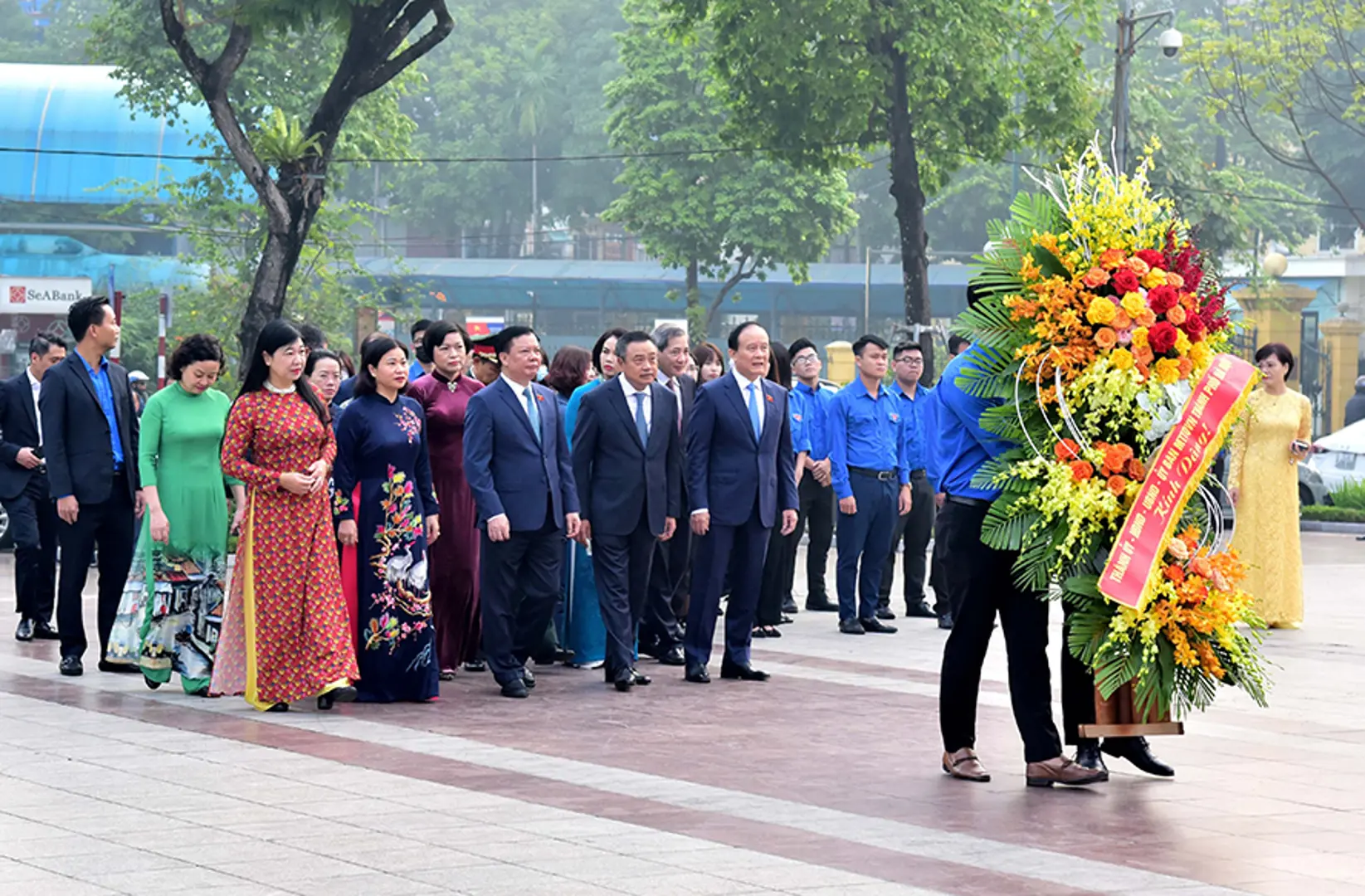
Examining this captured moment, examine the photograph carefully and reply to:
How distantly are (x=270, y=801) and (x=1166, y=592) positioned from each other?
3.29 m

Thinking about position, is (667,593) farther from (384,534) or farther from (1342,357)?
(1342,357)

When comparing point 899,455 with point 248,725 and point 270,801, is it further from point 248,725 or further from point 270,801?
point 270,801

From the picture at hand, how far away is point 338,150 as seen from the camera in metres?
35.4

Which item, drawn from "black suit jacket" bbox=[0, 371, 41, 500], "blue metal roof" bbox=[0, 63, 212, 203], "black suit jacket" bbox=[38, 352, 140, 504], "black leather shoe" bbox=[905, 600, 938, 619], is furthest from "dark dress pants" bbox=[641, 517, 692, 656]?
"blue metal roof" bbox=[0, 63, 212, 203]

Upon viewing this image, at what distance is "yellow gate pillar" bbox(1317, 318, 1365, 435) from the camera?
44562 millimetres

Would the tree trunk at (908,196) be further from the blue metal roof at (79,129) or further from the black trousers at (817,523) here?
the blue metal roof at (79,129)

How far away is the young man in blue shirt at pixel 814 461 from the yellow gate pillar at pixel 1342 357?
31636 millimetres

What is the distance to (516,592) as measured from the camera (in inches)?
415

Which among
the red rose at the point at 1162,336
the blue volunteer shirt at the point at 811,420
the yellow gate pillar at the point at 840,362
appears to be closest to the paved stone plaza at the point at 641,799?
the red rose at the point at 1162,336

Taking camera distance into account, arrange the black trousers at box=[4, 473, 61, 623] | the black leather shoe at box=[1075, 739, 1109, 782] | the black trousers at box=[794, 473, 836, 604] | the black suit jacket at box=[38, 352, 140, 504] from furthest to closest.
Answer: the black trousers at box=[794, 473, 836, 604]
the black trousers at box=[4, 473, 61, 623]
the black suit jacket at box=[38, 352, 140, 504]
the black leather shoe at box=[1075, 739, 1109, 782]

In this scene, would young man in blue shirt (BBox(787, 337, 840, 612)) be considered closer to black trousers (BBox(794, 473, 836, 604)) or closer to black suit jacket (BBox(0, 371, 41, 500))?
black trousers (BBox(794, 473, 836, 604))

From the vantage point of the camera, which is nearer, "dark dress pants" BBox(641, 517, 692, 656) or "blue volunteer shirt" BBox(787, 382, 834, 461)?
"dark dress pants" BBox(641, 517, 692, 656)

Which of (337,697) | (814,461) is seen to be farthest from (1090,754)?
(814,461)

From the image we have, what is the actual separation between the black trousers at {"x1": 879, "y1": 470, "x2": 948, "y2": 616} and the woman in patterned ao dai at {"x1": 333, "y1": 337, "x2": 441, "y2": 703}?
15.6ft
